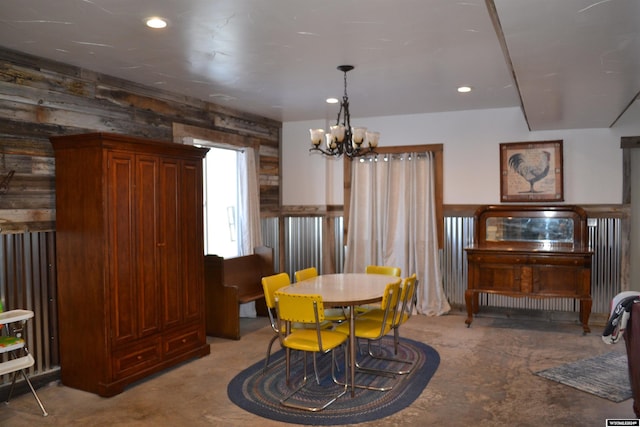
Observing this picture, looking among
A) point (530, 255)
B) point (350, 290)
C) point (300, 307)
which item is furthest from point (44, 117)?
point (530, 255)

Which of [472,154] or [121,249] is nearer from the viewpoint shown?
[121,249]

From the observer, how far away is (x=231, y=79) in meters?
4.63

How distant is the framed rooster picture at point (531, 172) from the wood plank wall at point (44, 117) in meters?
3.90

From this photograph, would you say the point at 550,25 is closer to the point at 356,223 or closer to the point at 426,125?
the point at 426,125

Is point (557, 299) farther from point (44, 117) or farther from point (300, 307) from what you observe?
point (44, 117)

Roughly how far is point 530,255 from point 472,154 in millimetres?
1449

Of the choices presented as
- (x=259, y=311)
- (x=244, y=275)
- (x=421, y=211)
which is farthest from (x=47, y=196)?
(x=421, y=211)

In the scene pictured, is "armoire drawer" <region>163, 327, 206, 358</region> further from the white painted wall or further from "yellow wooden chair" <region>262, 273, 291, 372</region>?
the white painted wall

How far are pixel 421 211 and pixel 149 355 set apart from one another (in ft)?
12.0

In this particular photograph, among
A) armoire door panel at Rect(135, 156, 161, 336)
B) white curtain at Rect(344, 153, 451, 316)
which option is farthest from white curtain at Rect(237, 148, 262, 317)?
armoire door panel at Rect(135, 156, 161, 336)

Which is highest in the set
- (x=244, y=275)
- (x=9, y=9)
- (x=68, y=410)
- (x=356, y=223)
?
(x=9, y=9)

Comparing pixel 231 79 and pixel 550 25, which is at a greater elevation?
pixel 231 79

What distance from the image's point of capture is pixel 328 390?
3777mm

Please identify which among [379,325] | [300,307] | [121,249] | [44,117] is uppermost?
[44,117]
